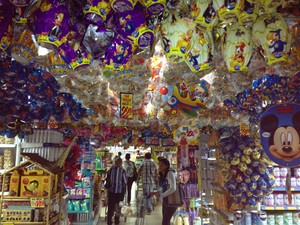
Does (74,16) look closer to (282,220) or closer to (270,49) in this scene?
(270,49)

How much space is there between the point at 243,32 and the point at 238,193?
3.24 m

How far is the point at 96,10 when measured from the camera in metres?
1.41

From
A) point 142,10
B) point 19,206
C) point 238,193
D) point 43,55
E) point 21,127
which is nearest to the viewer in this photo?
point 142,10


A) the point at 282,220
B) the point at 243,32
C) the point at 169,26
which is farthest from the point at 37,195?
the point at 282,220

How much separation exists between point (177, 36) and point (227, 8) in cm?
30

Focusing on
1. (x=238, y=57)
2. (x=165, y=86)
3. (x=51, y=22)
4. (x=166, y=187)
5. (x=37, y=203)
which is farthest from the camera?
(x=166, y=187)

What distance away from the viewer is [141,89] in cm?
284

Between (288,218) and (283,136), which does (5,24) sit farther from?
(288,218)

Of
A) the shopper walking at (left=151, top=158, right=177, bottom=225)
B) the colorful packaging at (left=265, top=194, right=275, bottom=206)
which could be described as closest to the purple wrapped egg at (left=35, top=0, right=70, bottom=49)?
the colorful packaging at (left=265, top=194, right=275, bottom=206)

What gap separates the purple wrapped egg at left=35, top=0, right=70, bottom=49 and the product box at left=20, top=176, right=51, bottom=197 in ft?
5.81

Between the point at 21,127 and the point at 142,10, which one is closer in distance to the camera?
the point at 142,10

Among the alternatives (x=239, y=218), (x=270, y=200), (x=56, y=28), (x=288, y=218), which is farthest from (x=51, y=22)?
(x=288, y=218)

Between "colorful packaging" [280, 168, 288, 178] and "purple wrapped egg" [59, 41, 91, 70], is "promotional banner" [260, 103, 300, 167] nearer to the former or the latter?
"purple wrapped egg" [59, 41, 91, 70]

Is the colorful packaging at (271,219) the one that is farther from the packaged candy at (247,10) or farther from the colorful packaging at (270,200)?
the packaged candy at (247,10)
